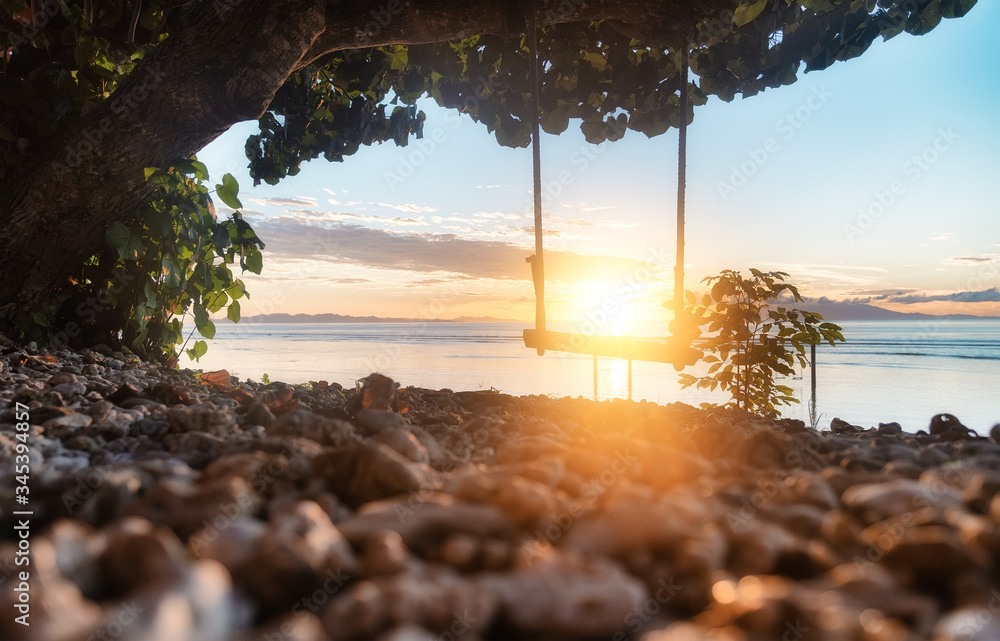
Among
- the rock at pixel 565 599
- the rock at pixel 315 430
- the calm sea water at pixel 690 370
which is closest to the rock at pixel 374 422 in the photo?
the rock at pixel 315 430

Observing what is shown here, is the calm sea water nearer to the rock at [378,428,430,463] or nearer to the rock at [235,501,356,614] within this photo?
the rock at [378,428,430,463]

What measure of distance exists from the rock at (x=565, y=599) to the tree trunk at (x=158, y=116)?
2751 millimetres

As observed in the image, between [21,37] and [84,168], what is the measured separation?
105 centimetres

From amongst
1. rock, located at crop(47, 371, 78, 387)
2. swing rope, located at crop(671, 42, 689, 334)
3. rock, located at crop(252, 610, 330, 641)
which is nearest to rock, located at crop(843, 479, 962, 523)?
rock, located at crop(252, 610, 330, 641)

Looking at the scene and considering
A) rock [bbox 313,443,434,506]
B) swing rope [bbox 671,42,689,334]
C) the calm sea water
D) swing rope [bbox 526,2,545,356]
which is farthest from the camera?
the calm sea water

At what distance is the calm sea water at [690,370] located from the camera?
9.42 metres

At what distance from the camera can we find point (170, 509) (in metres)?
0.99

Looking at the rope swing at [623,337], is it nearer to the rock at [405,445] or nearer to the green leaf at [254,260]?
the rock at [405,445]

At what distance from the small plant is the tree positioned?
4.35ft

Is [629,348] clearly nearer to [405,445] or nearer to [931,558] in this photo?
[405,445]

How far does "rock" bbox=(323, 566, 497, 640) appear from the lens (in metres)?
0.70

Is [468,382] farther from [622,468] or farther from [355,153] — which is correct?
[622,468]

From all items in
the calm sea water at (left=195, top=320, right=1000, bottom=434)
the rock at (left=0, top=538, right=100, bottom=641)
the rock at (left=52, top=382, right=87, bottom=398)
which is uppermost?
the rock at (left=52, top=382, right=87, bottom=398)

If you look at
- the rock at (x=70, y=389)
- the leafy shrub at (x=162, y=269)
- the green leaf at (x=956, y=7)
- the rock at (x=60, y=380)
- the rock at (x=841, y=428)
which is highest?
the green leaf at (x=956, y=7)
